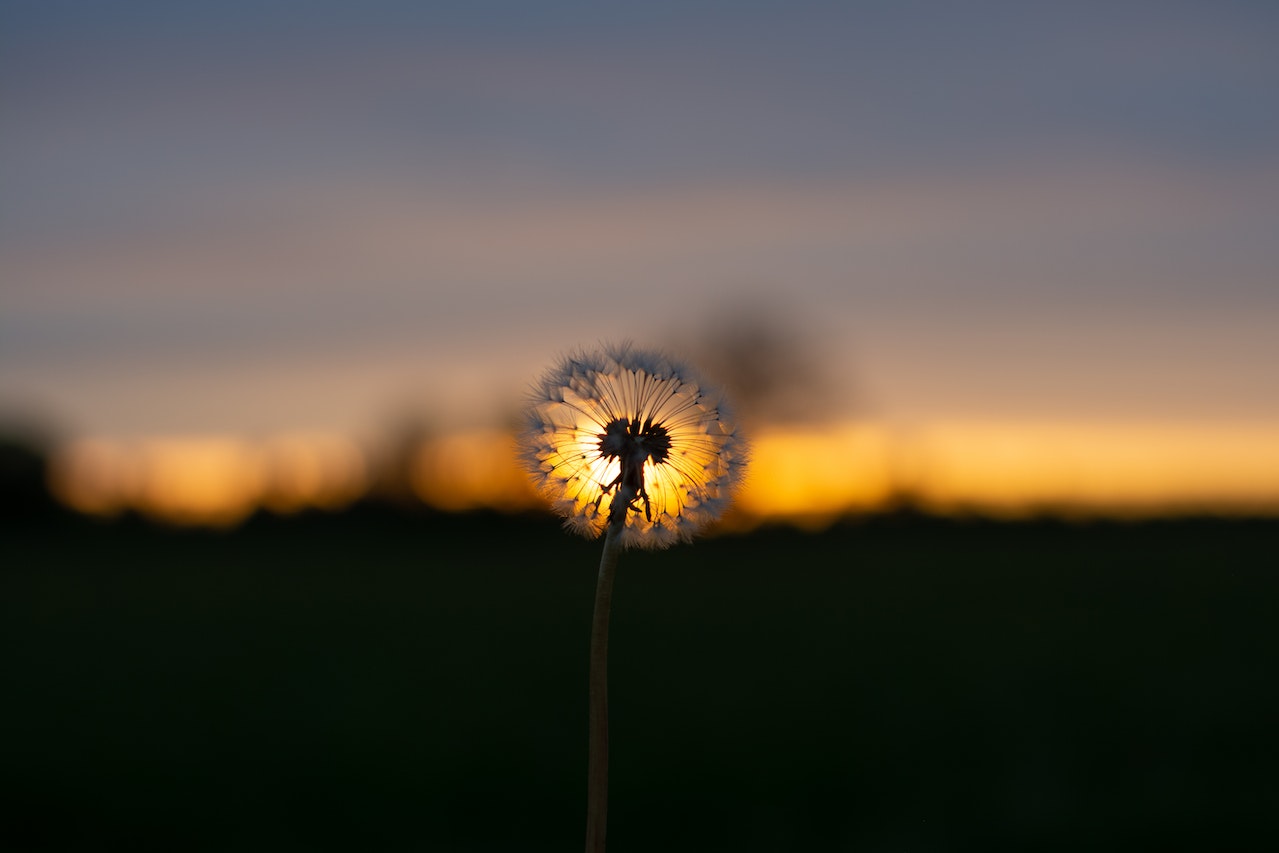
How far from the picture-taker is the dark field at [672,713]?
543 inches

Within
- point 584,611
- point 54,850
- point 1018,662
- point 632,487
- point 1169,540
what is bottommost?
point 54,850

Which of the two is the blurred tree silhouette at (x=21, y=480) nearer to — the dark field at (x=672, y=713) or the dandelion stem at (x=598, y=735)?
the dark field at (x=672, y=713)

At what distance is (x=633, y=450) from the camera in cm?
287

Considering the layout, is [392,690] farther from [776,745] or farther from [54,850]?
[54,850]

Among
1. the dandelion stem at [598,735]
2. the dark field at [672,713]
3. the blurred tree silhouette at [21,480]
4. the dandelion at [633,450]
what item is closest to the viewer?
the dandelion stem at [598,735]

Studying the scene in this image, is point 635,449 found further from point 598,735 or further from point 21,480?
point 21,480

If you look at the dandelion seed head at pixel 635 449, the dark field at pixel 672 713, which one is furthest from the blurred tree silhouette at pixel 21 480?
the dandelion seed head at pixel 635 449

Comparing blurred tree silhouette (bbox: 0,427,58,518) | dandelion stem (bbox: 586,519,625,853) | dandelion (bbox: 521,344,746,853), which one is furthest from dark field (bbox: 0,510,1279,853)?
blurred tree silhouette (bbox: 0,427,58,518)

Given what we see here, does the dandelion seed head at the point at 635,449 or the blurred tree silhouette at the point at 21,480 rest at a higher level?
the blurred tree silhouette at the point at 21,480

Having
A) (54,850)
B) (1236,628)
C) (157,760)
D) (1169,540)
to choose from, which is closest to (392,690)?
(157,760)

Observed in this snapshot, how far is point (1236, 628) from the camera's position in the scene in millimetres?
28094

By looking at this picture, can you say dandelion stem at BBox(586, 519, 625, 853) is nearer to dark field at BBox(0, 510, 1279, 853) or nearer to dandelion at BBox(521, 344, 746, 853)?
dandelion at BBox(521, 344, 746, 853)

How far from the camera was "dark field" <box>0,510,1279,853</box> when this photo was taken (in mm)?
13781

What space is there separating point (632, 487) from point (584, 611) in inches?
1327
